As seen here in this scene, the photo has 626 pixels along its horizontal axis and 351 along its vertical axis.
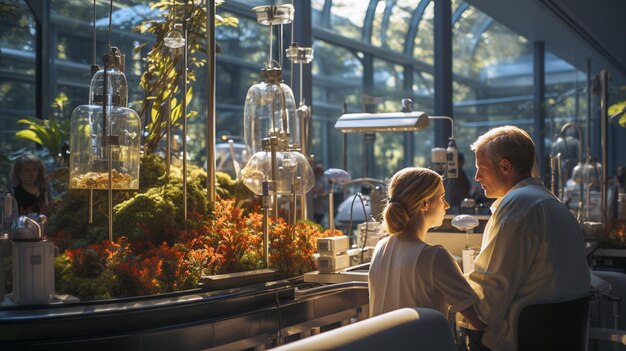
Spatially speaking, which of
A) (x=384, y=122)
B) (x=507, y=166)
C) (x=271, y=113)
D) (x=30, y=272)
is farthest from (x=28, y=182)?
(x=507, y=166)

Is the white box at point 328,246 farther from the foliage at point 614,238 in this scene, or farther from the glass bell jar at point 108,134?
the foliage at point 614,238

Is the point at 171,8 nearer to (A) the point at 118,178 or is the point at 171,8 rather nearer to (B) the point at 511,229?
(A) the point at 118,178

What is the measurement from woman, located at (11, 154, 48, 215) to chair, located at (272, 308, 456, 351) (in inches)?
163

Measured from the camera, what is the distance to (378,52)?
13.8 meters

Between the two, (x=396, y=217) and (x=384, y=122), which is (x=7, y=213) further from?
(x=384, y=122)

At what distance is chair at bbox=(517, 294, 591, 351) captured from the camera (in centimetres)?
287

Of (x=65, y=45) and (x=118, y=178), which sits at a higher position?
(x=65, y=45)

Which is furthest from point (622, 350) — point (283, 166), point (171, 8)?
point (171, 8)

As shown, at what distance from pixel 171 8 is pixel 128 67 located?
138 inches

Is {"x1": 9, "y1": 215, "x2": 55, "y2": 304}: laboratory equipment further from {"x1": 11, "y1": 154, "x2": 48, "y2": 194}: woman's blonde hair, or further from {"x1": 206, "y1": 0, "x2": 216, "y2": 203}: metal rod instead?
{"x1": 11, "y1": 154, "x2": 48, "y2": 194}: woman's blonde hair

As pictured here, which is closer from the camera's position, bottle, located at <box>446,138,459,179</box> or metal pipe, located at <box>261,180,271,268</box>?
metal pipe, located at <box>261,180,271,268</box>

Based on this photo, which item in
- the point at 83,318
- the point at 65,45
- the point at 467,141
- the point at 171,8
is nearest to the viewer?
the point at 83,318

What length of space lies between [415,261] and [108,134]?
5.34ft

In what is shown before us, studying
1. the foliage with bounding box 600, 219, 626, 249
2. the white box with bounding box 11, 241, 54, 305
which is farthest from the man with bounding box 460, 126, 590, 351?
the foliage with bounding box 600, 219, 626, 249
